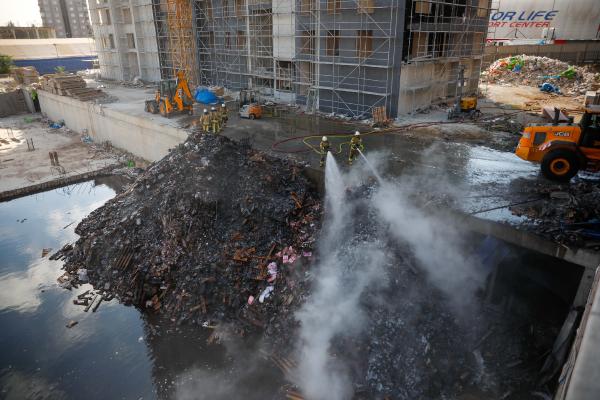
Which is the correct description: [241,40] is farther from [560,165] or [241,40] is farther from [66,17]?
[66,17]

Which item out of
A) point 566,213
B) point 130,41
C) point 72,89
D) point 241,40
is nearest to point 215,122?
point 241,40

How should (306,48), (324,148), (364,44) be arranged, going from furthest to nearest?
1. (306,48)
2. (364,44)
3. (324,148)

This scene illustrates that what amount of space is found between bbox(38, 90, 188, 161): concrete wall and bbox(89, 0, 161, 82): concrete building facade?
8.39m

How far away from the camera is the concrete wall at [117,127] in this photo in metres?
20.5

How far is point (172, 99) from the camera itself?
22.7m

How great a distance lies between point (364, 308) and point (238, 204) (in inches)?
219

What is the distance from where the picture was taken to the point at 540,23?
3909 cm

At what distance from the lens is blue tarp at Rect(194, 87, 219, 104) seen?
25.0 meters

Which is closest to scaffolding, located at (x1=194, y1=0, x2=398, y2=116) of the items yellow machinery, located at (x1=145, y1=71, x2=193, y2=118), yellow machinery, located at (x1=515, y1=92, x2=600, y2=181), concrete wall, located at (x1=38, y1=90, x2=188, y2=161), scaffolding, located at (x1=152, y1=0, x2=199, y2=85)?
scaffolding, located at (x1=152, y1=0, x2=199, y2=85)

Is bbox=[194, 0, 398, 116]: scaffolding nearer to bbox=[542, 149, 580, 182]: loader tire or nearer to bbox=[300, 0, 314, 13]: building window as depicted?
bbox=[300, 0, 314, 13]: building window

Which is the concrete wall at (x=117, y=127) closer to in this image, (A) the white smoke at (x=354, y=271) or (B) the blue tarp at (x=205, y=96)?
(B) the blue tarp at (x=205, y=96)

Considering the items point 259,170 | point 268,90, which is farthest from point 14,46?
point 259,170

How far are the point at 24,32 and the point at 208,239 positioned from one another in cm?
7010

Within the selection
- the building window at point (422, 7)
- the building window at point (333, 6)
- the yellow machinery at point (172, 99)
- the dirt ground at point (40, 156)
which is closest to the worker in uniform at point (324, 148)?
the building window at point (333, 6)
